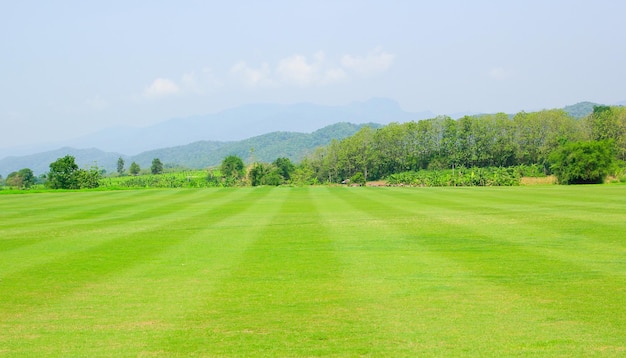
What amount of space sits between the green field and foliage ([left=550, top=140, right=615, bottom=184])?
38.5 meters

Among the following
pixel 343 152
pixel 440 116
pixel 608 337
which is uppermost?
pixel 440 116

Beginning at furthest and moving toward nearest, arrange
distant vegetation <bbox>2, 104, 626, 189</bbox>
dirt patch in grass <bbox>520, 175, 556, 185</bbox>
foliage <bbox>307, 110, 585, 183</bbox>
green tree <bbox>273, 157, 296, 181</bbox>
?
green tree <bbox>273, 157, 296, 181</bbox> < foliage <bbox>307, 110, 585, 183</bbox> < distant vegetation <bbox>2, 104, 626, 189</bbox> < dirt patch in grass <bbox>520, 175, 556, 185</bbox>

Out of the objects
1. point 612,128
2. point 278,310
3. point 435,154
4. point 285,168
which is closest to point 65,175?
point 285,168

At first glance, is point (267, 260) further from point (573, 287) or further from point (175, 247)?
point (573, 287)

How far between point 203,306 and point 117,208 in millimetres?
22252

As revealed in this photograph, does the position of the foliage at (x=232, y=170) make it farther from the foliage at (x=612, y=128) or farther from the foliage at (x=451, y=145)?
the foliage at (x=612, y=128)

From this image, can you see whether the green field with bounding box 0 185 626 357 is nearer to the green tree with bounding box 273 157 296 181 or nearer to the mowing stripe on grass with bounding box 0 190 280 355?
the mowing stripe on grass with bounding box 0 190 280 355

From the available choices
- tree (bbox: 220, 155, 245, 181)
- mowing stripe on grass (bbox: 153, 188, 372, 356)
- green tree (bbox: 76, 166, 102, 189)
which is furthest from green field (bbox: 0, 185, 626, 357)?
tree (bbox: 220, 155, 245, 181)

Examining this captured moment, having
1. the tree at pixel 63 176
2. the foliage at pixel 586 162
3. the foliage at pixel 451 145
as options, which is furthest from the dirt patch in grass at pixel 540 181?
the tree at pixel 63 176

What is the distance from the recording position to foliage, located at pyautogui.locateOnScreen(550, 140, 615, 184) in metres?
51.3

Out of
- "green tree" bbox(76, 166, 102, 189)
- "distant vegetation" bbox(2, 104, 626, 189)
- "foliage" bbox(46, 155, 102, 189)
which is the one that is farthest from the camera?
"distant vegetation" bbox(2, 104, 626, 189)

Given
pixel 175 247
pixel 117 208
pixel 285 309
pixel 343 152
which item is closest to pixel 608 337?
pixel 285 309

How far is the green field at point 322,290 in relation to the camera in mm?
6535

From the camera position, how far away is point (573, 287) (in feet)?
29.5
